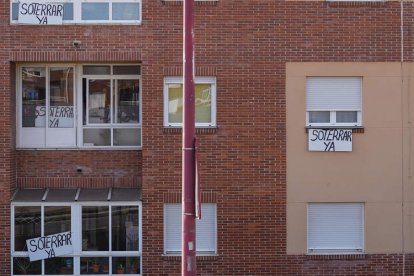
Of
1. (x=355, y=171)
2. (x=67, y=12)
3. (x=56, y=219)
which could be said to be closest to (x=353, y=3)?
(x=355, y=171)

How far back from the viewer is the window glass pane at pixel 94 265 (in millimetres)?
14492

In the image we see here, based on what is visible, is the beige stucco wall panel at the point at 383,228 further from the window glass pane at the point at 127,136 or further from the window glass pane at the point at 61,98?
the window glass pane at the point at 61,98

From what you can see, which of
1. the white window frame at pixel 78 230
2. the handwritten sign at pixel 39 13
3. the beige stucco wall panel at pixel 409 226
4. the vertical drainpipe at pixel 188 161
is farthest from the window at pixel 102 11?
the beige stucco wall panel at pixel 409 226

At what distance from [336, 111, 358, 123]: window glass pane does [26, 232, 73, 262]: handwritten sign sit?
6.28 m

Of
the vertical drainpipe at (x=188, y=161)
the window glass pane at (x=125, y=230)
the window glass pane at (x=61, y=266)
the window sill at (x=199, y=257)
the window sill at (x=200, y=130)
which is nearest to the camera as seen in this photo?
the vertical drainpipe at (x=188, y=161)

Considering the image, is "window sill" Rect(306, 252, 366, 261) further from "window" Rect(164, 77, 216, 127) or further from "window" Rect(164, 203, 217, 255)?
"window" Rect(164, 77, 216, 127)

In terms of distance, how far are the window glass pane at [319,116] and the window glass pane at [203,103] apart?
7.22ft

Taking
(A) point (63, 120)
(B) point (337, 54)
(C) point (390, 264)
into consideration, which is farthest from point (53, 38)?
(C) point (390, 264)

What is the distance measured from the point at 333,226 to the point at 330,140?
6.07 feet

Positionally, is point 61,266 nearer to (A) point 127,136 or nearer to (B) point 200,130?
(A) point 127,136

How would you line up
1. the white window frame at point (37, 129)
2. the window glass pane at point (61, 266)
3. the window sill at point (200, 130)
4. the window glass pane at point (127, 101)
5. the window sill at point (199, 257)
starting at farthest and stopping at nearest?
the window glass pane at point (127, 101)
the white window frame at point (37, 129)
the window glass pane at point (61, 266)
the window sill at point (200, 130)
the window sill at point (199, 257)

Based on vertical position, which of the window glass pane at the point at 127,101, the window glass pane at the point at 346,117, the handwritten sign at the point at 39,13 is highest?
the handwritten sign at the point at 39,13

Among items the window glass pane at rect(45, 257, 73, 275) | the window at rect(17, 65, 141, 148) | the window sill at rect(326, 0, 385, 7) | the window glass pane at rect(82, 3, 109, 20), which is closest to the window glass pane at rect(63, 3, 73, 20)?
the window glass pane at rect(82, 3, 109, 20)

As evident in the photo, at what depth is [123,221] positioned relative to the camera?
14.6 metres
